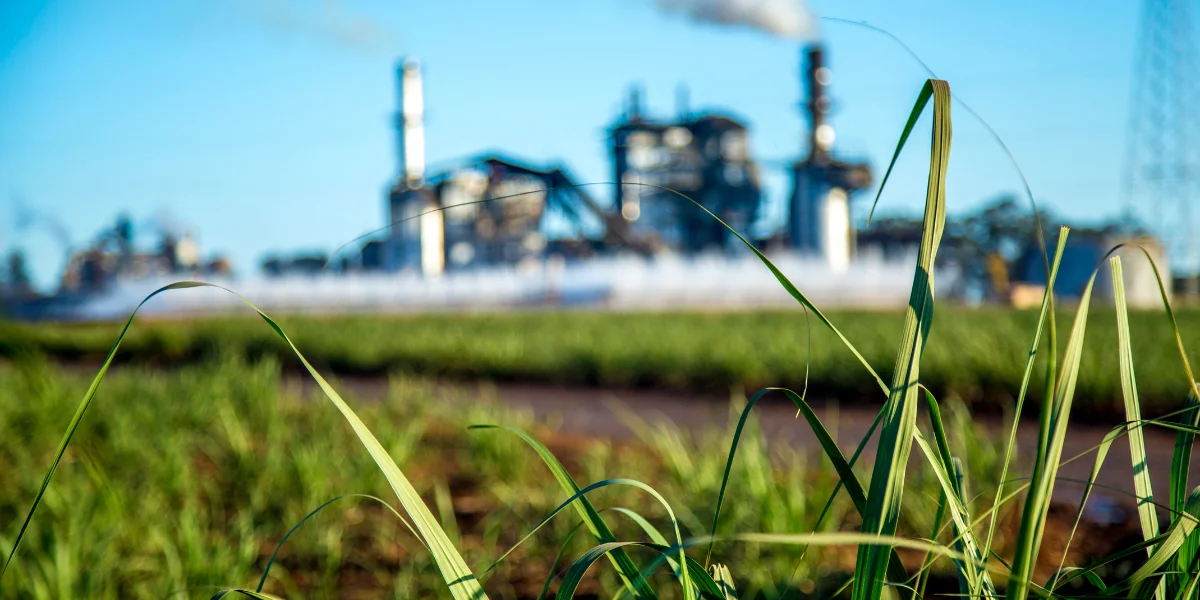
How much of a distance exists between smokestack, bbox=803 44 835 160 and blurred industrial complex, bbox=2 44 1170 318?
0.06 m

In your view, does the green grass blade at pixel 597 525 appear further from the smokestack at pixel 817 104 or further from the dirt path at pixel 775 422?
the smokestack at pixel 817 104

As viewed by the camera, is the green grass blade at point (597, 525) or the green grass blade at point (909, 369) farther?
the green grass blade at point (597, 525)

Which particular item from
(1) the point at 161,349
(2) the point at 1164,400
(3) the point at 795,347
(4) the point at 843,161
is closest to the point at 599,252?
(4) the point at 843,161

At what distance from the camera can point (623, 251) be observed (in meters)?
34.9

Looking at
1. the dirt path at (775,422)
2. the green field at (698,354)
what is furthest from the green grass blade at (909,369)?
the green field at (698,354)

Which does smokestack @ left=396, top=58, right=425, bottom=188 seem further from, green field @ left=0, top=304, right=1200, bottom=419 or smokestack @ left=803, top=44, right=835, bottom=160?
green field @ left=0, top=304, right=1200, bottom=419

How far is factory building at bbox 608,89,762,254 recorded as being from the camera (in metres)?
36.9

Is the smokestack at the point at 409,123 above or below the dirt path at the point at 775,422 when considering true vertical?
above

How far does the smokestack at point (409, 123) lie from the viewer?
38.4 meters

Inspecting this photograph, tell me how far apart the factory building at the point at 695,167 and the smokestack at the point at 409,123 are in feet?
29.3

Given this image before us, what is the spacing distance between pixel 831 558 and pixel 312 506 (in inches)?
56.8

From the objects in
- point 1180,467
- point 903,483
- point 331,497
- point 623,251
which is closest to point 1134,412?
→ point 1180,467

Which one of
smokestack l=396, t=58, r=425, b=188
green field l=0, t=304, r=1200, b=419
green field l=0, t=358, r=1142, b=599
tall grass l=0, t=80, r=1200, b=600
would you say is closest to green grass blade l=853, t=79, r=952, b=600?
tall grass l=0, t=80, r=1200, b=600

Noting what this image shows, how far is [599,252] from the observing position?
3650 cm
